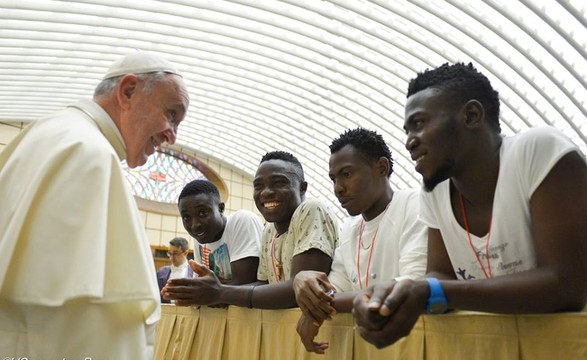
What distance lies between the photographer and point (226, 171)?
2661 cm

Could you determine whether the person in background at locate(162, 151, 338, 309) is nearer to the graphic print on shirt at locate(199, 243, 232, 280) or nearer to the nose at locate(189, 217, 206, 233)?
the graphic print on shirt at locate(199, 243, 232, 280)

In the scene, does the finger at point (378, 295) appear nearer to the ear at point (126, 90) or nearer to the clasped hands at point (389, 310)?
the clasped hands at point (389, 310)

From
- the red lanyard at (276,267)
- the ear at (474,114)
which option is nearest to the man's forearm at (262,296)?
the red lanyard at (276,267)

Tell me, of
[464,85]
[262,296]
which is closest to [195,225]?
[262,296]

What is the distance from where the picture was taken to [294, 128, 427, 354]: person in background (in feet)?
8.20

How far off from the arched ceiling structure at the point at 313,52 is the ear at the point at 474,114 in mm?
11101

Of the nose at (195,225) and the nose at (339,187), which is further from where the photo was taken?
the nose at (195,225)

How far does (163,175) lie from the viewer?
23.8 metres

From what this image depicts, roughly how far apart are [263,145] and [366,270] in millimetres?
21582

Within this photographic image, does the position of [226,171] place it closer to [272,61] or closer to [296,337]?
[272,61]

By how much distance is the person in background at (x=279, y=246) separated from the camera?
317cm

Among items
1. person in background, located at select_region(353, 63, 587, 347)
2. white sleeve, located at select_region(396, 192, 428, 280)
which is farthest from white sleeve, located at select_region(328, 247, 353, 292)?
person in background, located at select_region(353, 63, 587, 347)

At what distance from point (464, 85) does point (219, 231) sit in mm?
2767

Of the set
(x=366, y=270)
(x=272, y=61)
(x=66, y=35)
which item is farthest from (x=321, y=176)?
(x=366, y=270)
